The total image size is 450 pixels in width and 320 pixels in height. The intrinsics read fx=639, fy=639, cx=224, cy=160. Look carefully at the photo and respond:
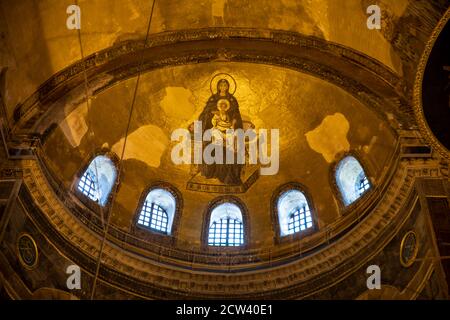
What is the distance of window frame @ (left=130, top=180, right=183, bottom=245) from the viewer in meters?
17.4

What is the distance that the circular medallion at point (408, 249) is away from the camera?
13.5 m

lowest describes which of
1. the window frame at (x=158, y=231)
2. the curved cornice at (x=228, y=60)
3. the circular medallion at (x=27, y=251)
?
the circular medallion at (x=27, y=251)

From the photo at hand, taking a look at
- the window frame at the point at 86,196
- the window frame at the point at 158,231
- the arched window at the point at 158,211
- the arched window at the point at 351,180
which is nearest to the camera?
the window frame at the point at 86,196

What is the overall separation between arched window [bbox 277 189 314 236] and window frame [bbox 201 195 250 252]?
97 cm

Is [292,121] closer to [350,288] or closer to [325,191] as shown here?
[325,191]

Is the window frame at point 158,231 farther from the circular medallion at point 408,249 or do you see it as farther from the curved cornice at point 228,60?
the circular medallion at point 408,249

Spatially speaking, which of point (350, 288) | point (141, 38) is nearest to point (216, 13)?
point (141, 38)

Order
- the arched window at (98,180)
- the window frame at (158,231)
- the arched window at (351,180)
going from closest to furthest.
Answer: the arched window at (351,180) < the arched window at (98,180) < the window frame at (158,231)

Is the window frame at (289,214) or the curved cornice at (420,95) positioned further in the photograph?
the window frame at (289,214)

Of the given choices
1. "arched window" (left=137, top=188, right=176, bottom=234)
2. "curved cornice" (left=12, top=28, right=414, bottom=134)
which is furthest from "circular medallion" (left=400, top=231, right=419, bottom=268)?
"arched window" (left=137, top=188, right=176, bottom=234)

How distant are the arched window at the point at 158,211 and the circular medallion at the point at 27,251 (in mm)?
3753

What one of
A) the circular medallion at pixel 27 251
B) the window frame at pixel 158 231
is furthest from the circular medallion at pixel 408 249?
the circular medallion at pixel 27 251

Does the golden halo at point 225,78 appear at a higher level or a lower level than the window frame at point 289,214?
higher
